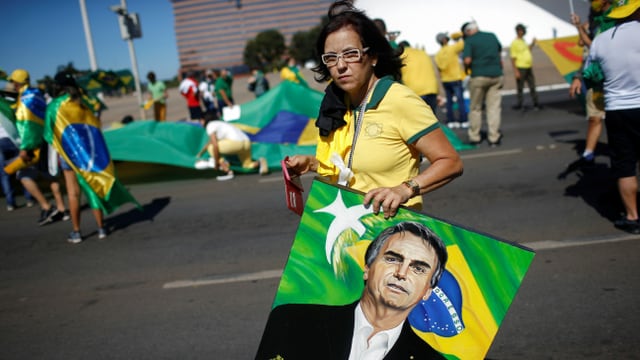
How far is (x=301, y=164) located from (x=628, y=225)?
3817 mm

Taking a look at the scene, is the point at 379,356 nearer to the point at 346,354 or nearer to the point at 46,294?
the point at 346,354

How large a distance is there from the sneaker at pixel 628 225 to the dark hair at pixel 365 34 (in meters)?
3.54

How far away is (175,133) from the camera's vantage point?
10312mm

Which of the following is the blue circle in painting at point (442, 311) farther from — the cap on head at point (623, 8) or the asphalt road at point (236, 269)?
the cap on head at point (623, 8)

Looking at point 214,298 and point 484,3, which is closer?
point 214,298

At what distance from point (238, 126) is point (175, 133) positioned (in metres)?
1.24

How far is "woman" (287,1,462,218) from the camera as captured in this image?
6.82 ft

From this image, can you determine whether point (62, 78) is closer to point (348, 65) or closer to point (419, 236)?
point (348, 65)

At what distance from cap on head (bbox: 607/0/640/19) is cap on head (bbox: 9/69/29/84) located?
7.17 metres

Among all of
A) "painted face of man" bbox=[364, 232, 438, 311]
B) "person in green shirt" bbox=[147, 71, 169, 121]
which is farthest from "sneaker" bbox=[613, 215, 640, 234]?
"person in green shirt" bbox=[147, 71, 169, 121]

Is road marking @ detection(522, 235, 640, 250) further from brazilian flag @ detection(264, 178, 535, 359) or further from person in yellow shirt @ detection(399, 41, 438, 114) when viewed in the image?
person in yellow shirt @ detection(399, 41, 438, 114)

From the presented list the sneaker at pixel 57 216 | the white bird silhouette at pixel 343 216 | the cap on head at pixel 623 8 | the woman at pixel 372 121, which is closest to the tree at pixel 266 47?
the sneaker at pixel 57 216

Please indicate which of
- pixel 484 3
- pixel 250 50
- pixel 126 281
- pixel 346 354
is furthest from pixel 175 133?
pixel 250 50

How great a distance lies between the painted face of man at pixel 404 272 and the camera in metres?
1.72
